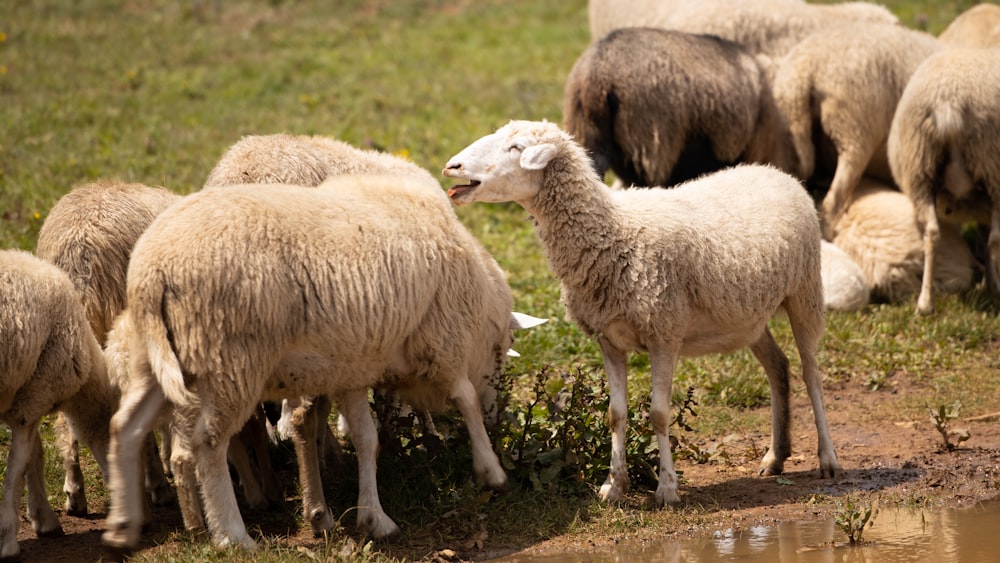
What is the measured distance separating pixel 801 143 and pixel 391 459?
4.97 m

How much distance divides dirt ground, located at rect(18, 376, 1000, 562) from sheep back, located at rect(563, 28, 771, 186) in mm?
2462

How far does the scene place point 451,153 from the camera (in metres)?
10.9

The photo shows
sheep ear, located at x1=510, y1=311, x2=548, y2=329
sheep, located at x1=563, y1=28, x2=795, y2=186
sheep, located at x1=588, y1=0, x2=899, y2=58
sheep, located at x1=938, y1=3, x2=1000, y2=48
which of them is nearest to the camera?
sheep ear, located at x1=510, y1=311, x2=548, y2=329

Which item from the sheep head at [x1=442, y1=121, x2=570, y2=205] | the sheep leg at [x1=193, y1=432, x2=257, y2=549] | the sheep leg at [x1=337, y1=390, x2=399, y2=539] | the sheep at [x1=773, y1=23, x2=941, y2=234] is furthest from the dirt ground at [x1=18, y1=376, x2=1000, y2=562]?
the sheep at [x1=773, y1=23, x2=941, y2=234]

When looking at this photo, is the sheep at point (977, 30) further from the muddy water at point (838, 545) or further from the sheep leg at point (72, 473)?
the sheep leg at point (72, 473)

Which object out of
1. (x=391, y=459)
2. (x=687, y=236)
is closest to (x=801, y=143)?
(x=687, y=236)

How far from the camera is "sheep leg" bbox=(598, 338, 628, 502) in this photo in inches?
214

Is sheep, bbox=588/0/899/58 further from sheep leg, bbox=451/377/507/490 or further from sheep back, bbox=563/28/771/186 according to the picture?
sheep leg, bbox=451/377/507/490

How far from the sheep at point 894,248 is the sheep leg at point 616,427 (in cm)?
363

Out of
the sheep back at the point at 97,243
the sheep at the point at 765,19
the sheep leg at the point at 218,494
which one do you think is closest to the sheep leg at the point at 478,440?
the sheep leg at the point at 218,494

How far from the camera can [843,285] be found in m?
8.25

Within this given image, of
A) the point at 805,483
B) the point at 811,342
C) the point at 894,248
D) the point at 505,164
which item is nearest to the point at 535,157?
the point at 505,164

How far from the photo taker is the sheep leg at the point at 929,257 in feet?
26.8

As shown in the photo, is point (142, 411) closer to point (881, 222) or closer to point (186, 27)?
point (881, 222)
